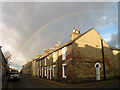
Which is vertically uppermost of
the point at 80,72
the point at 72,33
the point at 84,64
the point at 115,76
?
the point at 72,33

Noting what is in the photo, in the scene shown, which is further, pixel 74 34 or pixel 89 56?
pixel 74 34

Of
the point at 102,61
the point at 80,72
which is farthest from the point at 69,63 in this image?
the point at 102,61

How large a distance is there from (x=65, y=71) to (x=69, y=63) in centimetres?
231

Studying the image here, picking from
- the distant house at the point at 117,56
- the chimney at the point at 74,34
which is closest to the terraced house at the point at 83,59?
the chimney at the point at 74,34

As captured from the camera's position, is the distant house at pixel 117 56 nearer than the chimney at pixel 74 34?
No

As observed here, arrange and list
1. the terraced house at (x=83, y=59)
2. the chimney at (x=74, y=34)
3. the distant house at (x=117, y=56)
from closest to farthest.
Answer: the terraced house at (x=83, y=59)
the chimney at (x=74, y=34)
the distant house at (x=117, y=56)

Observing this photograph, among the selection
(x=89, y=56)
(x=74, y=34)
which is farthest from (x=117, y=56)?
(x=74, y=34)

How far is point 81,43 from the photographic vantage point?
700 inches

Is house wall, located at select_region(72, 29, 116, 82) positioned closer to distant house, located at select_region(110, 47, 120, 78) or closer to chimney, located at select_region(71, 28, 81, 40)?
distant house, located at select_region(110, 47, 120, 78)

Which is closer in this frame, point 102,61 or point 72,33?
point 102,61

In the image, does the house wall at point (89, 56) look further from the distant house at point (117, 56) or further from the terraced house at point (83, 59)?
the distant house at point (117, 56)

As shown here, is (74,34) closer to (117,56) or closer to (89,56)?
(89,56)

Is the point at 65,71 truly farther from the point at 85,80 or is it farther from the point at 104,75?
the point at 104,75

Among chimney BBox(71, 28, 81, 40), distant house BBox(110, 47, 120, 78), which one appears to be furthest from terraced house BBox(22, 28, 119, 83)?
distant house BBox(110, 47, 120, 78)
